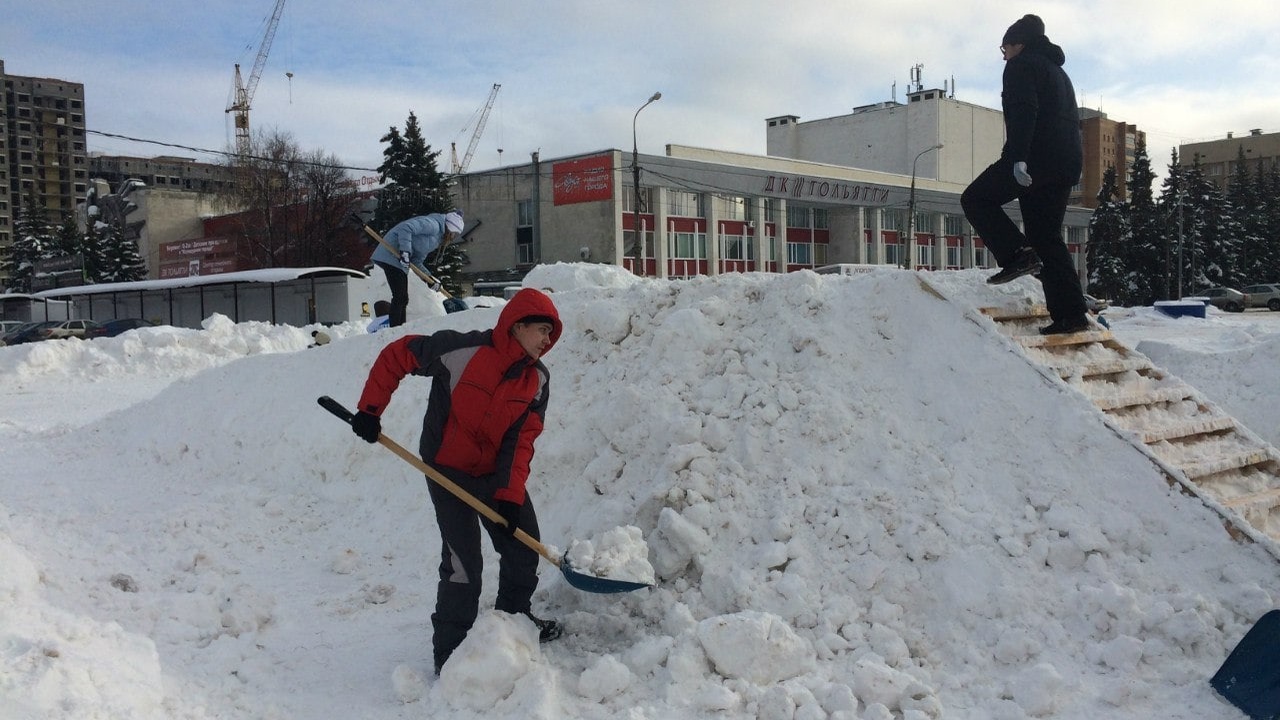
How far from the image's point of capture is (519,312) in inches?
126

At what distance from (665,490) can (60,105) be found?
5331 inches

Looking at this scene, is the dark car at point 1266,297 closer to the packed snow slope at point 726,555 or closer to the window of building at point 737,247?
the window of building at point 737,247

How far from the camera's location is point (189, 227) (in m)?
49.3

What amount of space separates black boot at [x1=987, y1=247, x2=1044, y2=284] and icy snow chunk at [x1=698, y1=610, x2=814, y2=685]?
2.98 metres

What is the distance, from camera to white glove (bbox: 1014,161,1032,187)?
16.1 feet

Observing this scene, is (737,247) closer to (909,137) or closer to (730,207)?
(730,207)

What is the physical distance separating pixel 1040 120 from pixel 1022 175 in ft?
1.34

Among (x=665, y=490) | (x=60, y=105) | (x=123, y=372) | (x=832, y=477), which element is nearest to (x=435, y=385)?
(x=665, y=490)

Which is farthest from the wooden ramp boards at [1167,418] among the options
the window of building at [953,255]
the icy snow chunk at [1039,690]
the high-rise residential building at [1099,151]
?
the high-rise residential building at [1099,151]

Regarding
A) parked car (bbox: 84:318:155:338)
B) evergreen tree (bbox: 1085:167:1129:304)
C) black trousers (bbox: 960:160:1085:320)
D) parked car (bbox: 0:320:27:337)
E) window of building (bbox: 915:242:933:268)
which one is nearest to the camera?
black trousers (bbox: 960:160:1085:320)

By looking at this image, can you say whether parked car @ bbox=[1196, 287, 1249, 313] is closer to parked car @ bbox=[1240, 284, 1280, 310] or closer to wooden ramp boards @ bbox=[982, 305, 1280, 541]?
parked car @ bbox=[1240, 284, 1280, 310]

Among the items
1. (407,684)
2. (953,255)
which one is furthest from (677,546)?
(953,255)

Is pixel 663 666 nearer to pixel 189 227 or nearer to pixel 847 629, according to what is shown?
pixel 847 629

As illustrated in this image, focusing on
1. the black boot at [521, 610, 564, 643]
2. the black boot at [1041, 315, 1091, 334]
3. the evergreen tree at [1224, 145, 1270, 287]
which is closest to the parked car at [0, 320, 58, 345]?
the black boot at [521, 610, 564, 643]
